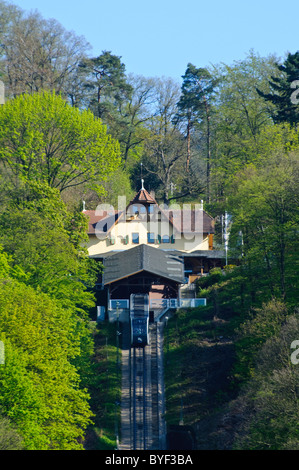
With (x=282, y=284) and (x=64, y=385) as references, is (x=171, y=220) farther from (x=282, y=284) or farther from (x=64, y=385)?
(x=64, y=385)

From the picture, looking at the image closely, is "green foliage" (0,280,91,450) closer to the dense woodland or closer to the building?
the dense woodland

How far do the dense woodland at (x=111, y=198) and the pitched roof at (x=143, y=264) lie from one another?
259 centimetres

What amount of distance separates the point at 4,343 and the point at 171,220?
38.3 m

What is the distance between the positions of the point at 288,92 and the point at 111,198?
24.6 meters

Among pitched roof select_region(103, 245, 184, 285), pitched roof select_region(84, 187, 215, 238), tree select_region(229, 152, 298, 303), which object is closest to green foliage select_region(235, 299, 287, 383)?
tree select_region(229, 152, 298, 303)

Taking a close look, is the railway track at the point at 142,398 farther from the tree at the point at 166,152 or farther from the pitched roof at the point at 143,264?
the tree at the point at 166,152

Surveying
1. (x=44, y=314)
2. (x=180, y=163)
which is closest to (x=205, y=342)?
(x=44, y=314)

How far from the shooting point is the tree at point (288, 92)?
224 feet

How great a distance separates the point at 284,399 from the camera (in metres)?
37.0

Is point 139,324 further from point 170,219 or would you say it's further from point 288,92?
point 288,92

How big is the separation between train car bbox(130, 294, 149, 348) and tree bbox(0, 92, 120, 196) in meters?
13.1

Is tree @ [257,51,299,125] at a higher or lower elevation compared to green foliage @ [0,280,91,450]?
higher

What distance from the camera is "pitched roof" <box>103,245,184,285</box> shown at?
61094 millimetres

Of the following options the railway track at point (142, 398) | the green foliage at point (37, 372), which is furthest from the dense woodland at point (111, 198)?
the railway track at point (142, 398)
